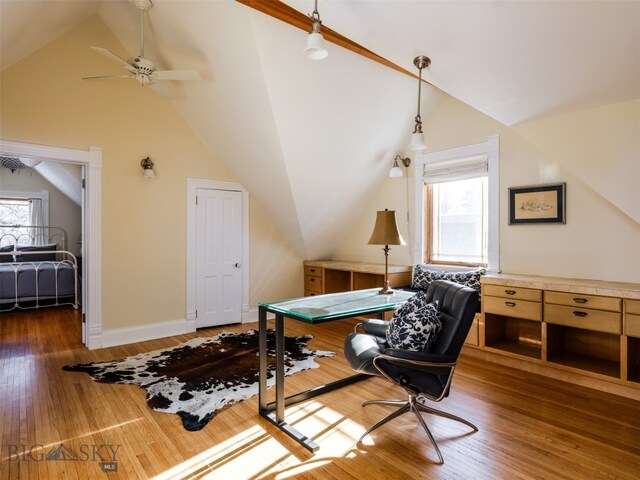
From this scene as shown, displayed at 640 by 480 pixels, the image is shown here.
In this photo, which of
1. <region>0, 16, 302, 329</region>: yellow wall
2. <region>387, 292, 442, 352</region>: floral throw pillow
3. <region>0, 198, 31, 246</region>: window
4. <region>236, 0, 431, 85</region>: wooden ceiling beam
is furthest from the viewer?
<region>0, 198, 31, 246</region>: window

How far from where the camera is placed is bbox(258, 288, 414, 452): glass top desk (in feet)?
7.22

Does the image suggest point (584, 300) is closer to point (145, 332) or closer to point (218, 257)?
point (218, 257)

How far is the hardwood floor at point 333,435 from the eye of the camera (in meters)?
1.93

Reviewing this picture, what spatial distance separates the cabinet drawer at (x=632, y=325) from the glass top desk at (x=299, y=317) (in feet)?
5.38

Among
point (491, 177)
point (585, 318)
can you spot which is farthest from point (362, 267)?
point (585, 318)

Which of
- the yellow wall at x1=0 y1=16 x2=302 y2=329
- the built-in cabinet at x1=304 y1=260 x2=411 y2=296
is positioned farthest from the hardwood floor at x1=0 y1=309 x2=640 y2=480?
the built-in cabinet at x1=304 y1=260 x2=411 y2=296

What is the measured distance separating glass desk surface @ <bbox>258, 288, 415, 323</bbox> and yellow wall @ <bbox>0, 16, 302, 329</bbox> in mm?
2546

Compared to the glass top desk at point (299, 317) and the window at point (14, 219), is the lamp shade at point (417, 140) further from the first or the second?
the window at point (14, 219)

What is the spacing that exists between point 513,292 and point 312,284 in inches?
123

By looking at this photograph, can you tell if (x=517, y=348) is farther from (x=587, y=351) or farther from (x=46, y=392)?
(x=46, y=392)

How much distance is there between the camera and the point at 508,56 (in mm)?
2262

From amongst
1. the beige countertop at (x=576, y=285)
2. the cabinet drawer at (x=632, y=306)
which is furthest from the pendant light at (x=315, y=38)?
the cabinet drawer at (x=632, y=306)

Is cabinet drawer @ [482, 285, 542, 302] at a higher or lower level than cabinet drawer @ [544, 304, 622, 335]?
higher

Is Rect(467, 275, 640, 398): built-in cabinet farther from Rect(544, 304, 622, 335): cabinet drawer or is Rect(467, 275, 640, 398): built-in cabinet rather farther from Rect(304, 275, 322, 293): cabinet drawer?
Rect(304, 275, 322, 293): cabinet drawer
